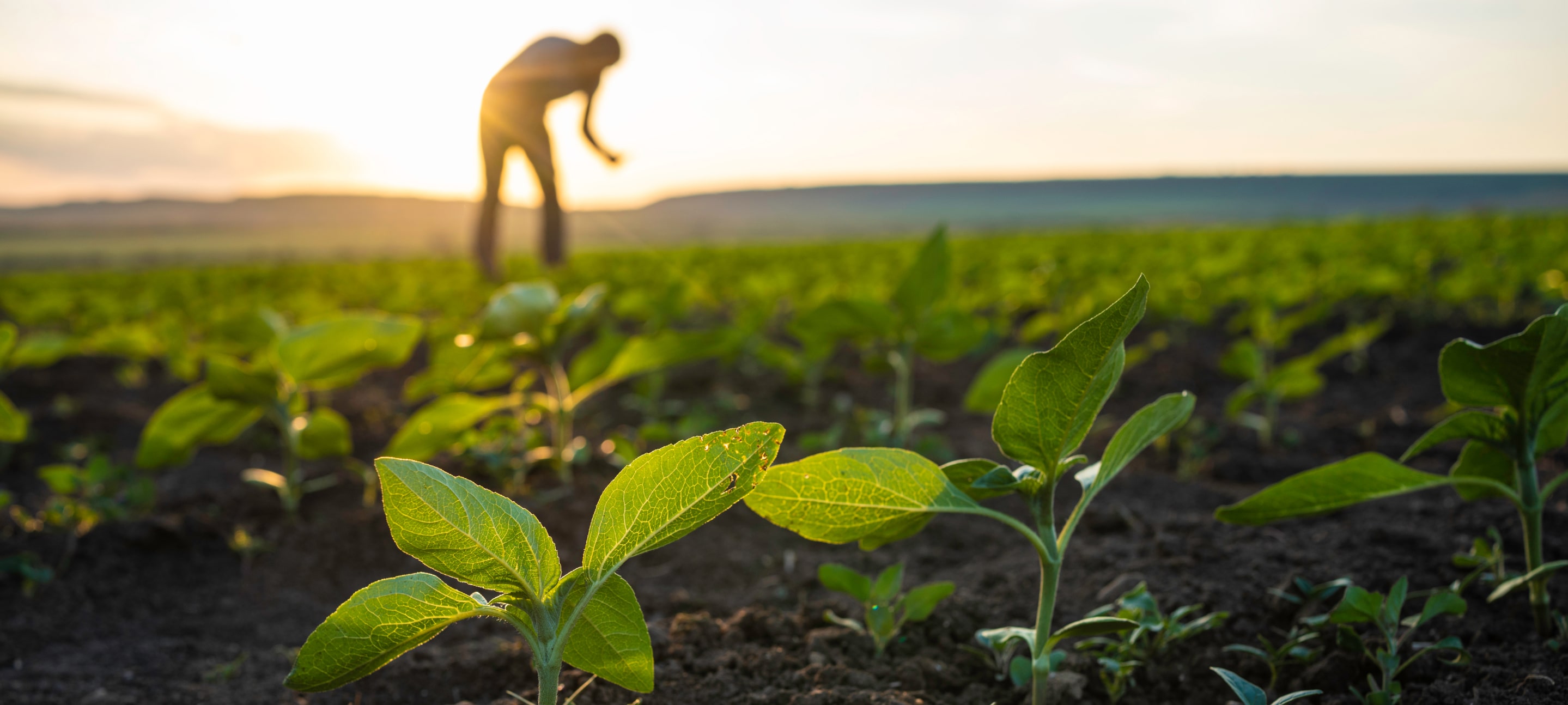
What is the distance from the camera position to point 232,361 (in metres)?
2.29

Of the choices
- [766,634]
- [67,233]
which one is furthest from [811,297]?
[67,233]

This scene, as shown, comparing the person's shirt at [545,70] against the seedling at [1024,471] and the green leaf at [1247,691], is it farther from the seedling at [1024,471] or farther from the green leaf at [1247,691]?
the green leaf at [1247,691]

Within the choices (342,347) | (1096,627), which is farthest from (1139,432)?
(342,347)

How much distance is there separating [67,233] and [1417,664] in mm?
104943

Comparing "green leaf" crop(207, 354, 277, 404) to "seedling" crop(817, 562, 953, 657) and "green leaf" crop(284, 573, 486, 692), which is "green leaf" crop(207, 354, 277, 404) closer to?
"green leaf" crop(284, 573, 486, 692)

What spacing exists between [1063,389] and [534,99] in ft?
21.3

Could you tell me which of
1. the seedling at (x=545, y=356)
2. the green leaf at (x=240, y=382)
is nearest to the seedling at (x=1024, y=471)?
the seedling at (x=545, y=356)

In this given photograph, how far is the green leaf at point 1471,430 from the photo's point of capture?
4.32 ft

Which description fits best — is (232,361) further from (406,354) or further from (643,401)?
(643,401)

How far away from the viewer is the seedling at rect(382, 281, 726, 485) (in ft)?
7.45

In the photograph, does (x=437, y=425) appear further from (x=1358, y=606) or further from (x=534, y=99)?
(x=534, y=99)

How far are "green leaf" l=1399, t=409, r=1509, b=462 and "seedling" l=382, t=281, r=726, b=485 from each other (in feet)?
5.27

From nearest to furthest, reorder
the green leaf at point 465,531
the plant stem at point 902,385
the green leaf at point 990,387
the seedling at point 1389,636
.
→ the green leaf at point 465,531 → the seedling at point 1389,636 → the green leaf at point 990,387 → the plant stem at point 902,385

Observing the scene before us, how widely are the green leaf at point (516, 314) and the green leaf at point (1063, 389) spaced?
Answer: 1.54 metres
